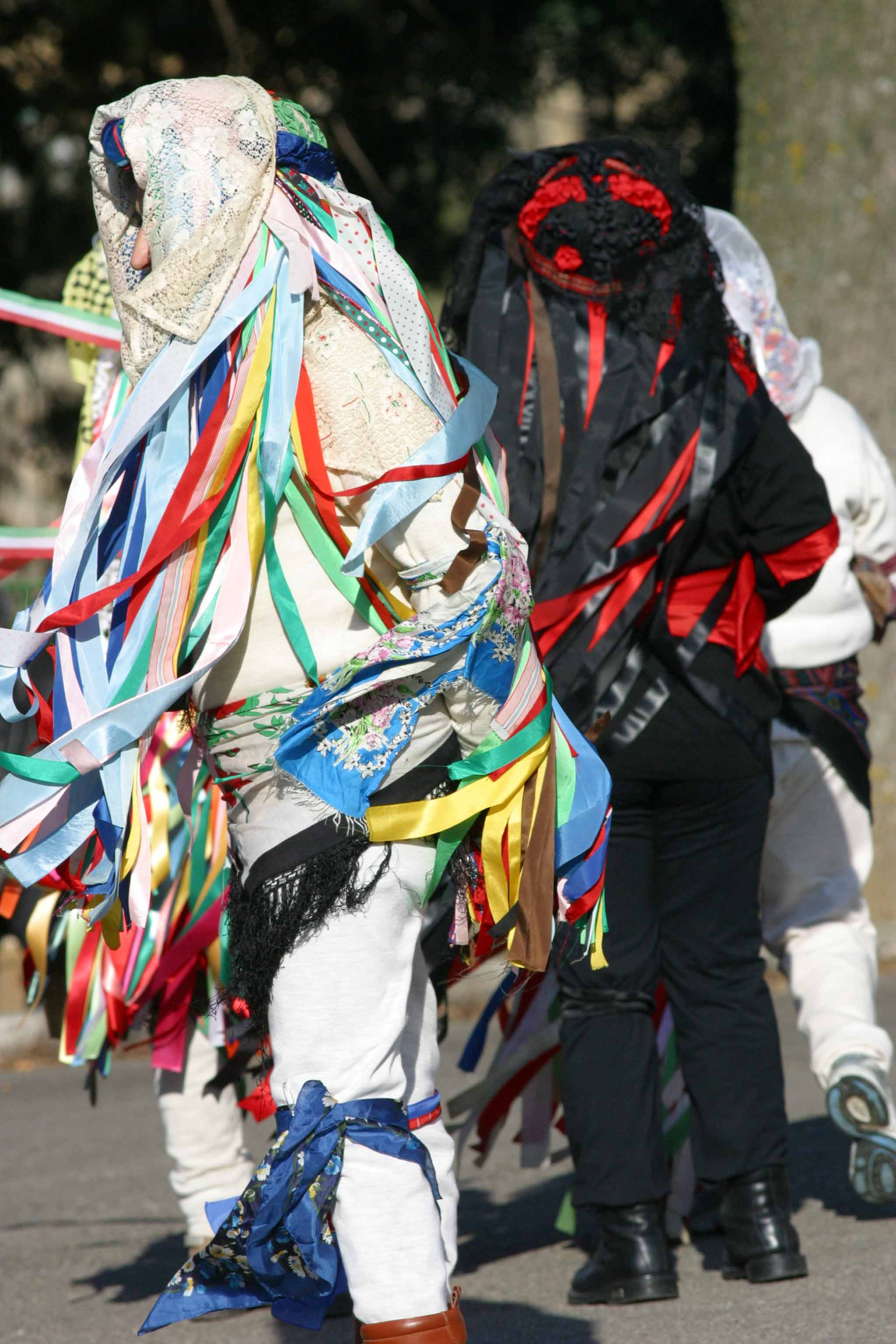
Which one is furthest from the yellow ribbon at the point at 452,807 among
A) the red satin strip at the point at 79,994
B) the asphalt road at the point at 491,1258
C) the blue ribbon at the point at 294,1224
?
the red satin strip at the point at 79,994

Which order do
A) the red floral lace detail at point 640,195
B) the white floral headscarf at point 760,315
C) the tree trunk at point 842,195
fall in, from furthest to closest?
the tree trunk at point 842,195 < the white floral headscarf at point 760,315 < the red floral lace detail at point 640,195

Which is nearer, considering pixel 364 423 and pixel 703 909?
pixel 364 423

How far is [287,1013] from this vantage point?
86.0 inches

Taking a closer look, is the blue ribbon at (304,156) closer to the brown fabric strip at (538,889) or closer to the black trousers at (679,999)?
the brown fabric strip at (538,889)

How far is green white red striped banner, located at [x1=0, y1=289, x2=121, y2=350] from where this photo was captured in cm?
312

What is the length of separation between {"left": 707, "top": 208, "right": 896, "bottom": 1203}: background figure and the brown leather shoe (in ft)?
5.69

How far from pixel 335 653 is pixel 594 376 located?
1.17 meters

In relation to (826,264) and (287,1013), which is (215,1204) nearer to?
(287,1013)

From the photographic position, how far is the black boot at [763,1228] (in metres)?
3.19

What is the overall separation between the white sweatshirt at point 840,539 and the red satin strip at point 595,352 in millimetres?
776

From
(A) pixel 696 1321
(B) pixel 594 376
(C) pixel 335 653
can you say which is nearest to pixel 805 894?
(A) pixel 696 1321

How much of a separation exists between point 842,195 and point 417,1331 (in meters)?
6.20

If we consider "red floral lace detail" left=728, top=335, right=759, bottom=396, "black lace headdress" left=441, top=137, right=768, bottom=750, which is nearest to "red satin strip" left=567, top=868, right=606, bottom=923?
"black lace headdress" left=441, top=137, right=768, bottom=750

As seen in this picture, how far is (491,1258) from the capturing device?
3.58 m
